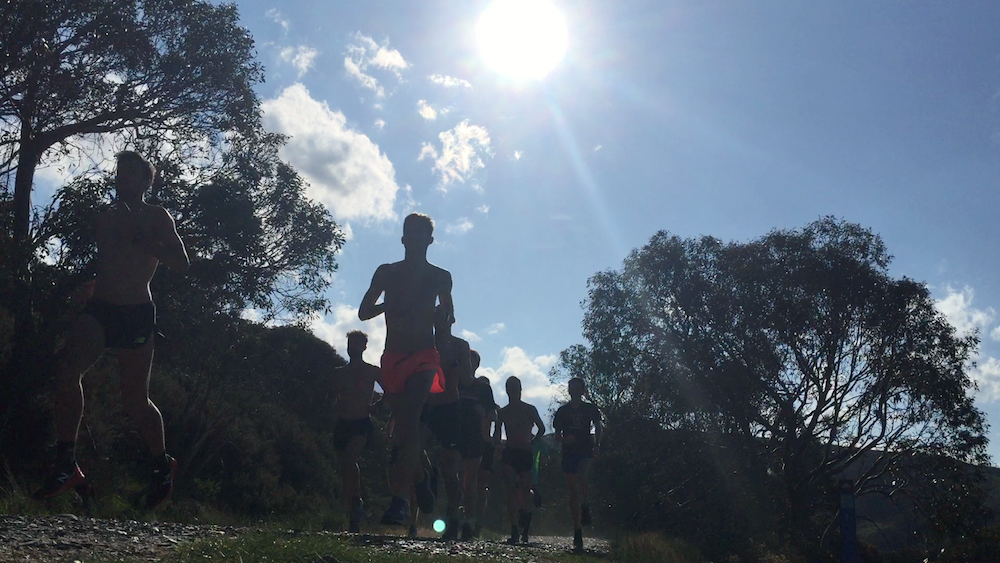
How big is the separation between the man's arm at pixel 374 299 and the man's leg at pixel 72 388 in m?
1.70

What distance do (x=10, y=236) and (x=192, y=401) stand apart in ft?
19.6

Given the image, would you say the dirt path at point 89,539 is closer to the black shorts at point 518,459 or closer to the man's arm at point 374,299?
the man's arm at point 374,299

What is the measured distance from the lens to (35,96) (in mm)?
13141

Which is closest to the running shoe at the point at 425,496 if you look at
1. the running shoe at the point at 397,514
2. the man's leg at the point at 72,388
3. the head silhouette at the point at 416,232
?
the running shoe at the point at 397,514

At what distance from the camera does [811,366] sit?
27281mm

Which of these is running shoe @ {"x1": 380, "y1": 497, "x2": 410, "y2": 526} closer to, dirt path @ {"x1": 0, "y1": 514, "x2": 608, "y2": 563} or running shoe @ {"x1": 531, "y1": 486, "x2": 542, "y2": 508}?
dirt path @ {"x1": 0, "y1": 514, "x2": 608, "y2": 563}

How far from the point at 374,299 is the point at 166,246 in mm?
1545

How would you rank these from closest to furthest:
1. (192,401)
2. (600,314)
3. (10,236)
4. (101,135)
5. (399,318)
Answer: (399,318)
(10,236)
(101,135)
(192,401)
(600,314)

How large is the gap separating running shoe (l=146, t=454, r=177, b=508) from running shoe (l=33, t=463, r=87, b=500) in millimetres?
378

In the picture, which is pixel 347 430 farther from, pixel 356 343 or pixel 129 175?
pixel 129 175

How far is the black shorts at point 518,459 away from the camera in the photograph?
10109 mm

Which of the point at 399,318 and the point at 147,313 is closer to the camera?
the point at 147,313

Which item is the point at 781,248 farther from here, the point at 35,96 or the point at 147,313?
the point at 147,313

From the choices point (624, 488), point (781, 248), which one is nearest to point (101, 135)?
point (624, 488)
